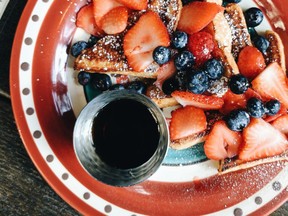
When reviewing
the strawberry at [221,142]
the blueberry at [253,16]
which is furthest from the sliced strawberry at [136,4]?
the strawberry at [221,142]

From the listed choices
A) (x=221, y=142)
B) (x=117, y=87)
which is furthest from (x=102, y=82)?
(x=221, y=142)


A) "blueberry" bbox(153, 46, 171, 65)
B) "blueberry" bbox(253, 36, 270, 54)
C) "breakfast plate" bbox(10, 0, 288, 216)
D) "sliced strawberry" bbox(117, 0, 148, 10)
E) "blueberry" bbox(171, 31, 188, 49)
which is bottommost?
"breakfast plate" bbox(10, 0, 288, 216)

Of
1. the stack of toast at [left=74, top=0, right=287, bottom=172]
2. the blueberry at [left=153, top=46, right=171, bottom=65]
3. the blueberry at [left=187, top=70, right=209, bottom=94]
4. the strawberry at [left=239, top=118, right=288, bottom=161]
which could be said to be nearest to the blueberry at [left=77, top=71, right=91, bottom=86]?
the stack of toast at [left=74, top=0, right=287, bottom=172]

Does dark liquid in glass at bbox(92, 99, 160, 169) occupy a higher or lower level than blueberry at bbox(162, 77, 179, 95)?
lower

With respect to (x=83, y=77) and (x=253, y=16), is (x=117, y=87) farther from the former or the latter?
(x=253, y=16)

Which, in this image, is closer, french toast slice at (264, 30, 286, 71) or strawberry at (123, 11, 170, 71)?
strawberry at (123, 11, 170, 71)

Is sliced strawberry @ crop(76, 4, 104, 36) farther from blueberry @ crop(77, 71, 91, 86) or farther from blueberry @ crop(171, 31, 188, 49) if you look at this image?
blueberry @ crop(171, 31, 188, 49)
